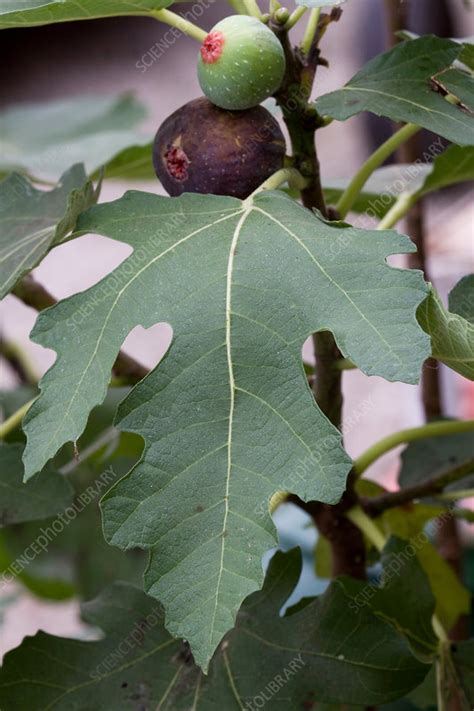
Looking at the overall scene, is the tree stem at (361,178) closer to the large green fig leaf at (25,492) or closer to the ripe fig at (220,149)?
the ripe fig at (220,149)

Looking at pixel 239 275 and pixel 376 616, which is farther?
pixel 376 616

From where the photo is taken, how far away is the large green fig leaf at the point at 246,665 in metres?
0.69

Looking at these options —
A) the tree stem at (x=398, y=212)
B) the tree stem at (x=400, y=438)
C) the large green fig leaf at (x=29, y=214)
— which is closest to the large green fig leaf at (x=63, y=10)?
the large green fig leaf at (x=29, y=214)

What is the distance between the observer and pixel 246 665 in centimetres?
71

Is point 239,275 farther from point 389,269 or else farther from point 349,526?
point 349,526

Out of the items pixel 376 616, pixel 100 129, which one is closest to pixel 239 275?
pixel 376 616

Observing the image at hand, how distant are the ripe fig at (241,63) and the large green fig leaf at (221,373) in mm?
74

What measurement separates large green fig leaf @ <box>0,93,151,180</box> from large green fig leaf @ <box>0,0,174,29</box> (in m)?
0.48

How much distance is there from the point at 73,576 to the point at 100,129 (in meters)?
0.68

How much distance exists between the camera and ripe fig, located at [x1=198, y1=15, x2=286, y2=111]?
0.59 m

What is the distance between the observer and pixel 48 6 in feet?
1.97

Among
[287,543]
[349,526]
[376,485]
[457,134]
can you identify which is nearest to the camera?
[457,134]

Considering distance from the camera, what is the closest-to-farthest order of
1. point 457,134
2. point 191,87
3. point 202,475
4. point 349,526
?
point 202,475 → point 457,134 → point 349,526 → point 191,87

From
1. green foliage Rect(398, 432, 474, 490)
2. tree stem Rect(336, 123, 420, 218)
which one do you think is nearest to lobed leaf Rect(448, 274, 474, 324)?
tree stem Rect(336, 123, 420, 218)
